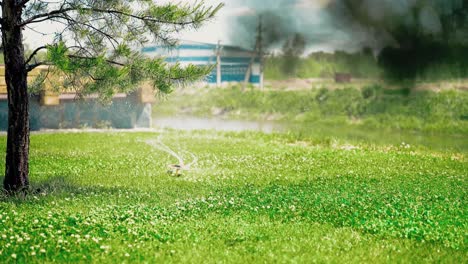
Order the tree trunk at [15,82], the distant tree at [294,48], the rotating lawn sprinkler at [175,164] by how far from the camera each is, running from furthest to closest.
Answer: the distant tree at [294,48] < the rotating lawn sprinkler at [175,164] < the tree trunk at [15,82]

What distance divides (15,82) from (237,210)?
5144 mm

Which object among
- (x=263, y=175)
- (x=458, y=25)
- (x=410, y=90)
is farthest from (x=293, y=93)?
(x=263, y=175)

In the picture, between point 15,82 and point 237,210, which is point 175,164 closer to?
point 15,82

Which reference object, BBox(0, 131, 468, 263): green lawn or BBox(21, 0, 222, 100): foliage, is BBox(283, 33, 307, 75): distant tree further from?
BBox(21, 0, 222, 100): foliage

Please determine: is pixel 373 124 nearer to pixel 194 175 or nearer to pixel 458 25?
pixel 458 25

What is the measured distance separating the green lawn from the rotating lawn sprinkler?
0.94 ft

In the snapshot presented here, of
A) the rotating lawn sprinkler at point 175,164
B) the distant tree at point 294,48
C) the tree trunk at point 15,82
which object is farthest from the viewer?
the distant tree at point 294,48

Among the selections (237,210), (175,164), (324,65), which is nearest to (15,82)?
(237,210)

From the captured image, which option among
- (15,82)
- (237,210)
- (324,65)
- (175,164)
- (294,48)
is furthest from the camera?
(324,65)

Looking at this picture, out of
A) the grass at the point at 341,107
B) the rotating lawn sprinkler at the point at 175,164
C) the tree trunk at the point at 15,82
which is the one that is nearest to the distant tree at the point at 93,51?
the tree trunk at the point at 15,82

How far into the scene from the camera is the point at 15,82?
41.7 feet

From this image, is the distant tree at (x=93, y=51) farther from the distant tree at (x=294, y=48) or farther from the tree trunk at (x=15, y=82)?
the distant tree at (x=294, y=48)

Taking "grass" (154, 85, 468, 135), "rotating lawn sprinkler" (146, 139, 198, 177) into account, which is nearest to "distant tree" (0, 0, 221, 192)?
"rotating lawn sprinkler" (146, 139, 198, 177)

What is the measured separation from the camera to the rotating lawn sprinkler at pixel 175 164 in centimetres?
1664
